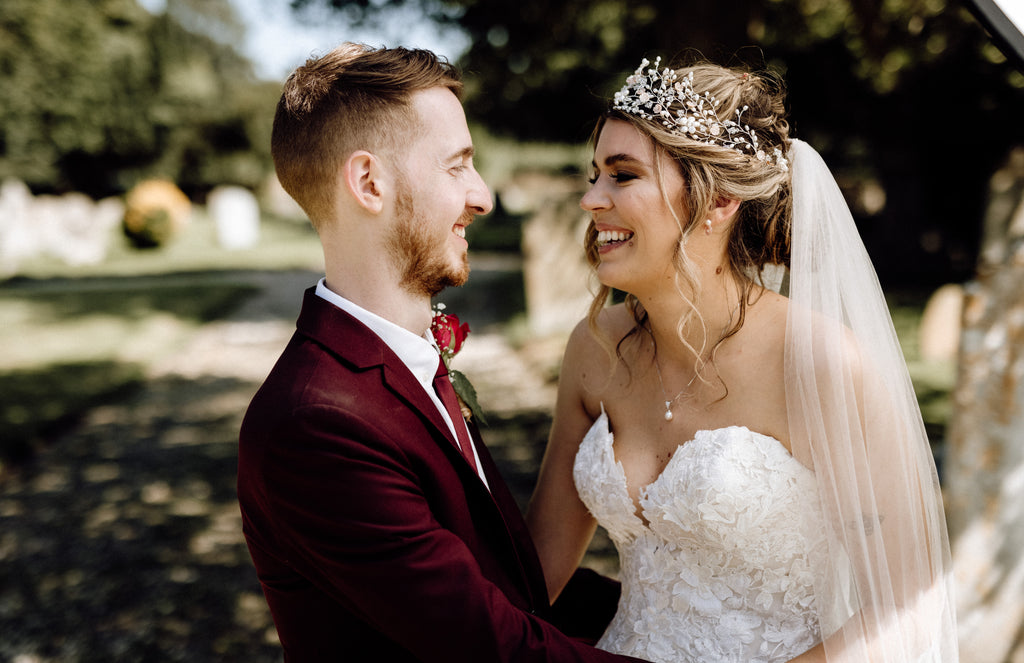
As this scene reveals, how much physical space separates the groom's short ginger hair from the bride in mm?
751

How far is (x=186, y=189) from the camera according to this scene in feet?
110

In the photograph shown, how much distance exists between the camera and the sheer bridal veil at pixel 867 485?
90.0 inches

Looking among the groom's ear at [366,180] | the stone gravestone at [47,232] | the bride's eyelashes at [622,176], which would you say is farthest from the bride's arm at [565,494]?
the stone gravestone at [47,232]

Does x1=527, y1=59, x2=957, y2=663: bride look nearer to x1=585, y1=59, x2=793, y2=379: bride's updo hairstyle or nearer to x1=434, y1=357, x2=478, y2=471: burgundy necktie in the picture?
x1=585, y1=59, x2=793, y2=379: bride's updo hairstyle

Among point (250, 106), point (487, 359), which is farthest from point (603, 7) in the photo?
point (250, 106)

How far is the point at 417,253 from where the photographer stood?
220 centimetres

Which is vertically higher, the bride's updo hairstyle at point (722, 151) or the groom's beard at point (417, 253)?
the bride's updo hairstyle at point (722, 151)

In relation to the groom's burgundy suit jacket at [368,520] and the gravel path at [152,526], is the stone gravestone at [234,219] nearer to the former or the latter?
the gravel path at [152,526]

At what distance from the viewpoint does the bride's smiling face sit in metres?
2.51

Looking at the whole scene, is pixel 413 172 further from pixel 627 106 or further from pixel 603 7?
pixel 603 7

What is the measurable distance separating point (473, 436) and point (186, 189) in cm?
3470

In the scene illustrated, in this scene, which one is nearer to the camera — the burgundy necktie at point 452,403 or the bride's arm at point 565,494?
the burgundy necktie at point 452,403

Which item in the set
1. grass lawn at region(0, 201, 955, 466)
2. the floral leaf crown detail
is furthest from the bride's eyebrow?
grass lawn at region(0, 201, 955, 466)

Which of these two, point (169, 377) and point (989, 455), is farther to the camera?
point (169, 377)
